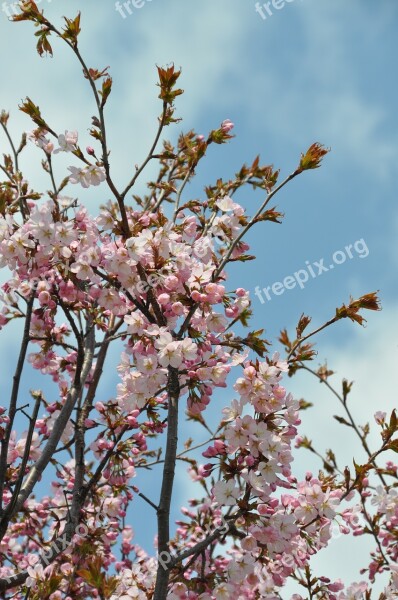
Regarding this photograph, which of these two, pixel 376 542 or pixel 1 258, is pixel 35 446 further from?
pixel 376 542

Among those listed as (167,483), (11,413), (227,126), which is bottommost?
(167,483)

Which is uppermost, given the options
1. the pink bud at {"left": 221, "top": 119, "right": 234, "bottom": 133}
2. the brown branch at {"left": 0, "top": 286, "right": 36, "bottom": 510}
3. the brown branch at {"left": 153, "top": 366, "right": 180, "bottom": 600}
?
the pink bud at {"left": 221, "top": 119, "right": 234, "bottom": 133}

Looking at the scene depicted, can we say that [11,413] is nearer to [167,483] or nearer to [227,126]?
[167,483]

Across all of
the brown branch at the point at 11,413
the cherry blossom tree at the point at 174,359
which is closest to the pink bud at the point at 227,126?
the cherry blossom tree at the point at 174,359

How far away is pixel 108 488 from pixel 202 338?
10.1ft

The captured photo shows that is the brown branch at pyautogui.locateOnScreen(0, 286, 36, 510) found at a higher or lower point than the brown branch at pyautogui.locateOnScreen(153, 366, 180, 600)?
higher

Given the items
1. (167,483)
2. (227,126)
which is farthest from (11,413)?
(227,126)

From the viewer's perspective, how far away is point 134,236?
13.3ft

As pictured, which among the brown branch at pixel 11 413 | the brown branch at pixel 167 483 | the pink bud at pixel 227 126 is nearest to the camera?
the brown branch at pixel 167 483

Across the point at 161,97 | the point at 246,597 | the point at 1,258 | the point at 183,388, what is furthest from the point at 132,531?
the point at 161,97

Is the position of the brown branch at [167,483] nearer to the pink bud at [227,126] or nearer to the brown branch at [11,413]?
the brown branch at [11,413]

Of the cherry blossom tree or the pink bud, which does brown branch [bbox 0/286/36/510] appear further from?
the pink bud

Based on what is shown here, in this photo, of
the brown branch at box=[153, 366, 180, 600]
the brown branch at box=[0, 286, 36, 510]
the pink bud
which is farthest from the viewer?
the pink bud

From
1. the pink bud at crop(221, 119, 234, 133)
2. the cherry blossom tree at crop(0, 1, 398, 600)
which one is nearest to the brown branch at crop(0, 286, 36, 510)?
the cherry blossom tree at crop(0, 1, 398, 600)
